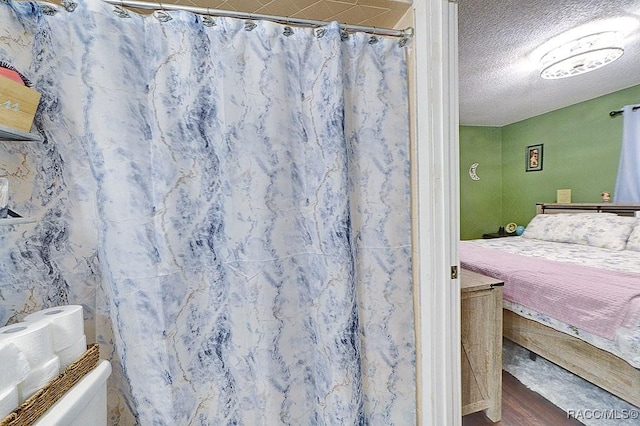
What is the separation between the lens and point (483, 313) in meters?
1.44

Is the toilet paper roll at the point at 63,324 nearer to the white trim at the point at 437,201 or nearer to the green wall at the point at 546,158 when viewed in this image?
the white trim at the point at 437,201

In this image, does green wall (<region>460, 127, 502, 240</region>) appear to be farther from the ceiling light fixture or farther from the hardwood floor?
the hardwood floor

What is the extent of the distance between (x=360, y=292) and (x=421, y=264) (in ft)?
0.91

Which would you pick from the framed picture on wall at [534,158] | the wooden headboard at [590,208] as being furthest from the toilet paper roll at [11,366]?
the framed picture on wall at [534,158]

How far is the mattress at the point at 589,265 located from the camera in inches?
55.7

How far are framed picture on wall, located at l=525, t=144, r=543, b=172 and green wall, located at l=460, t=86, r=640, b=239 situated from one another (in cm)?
6

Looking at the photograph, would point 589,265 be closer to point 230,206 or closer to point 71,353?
point 230,206

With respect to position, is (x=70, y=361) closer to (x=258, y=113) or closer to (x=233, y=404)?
A: (x=233, y=404)

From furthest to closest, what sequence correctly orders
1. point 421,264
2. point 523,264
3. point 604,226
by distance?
point 604,226 < point 523,264 < point 421,264

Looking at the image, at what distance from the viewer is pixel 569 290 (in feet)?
5.64

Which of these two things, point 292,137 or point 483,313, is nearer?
point 292,137

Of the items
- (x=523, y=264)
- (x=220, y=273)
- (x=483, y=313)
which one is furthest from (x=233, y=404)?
(x=523, y=264)

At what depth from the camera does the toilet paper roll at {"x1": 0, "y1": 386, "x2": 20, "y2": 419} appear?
0.62 meters

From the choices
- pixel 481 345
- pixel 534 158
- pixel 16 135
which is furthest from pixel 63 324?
pixel 534 158
